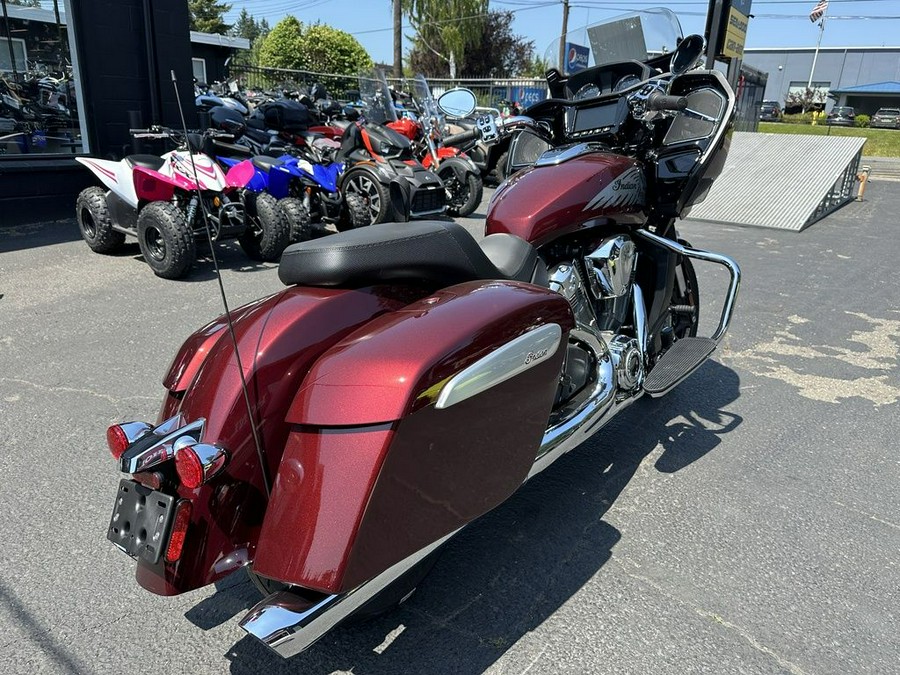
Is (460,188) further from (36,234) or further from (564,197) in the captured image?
(564,197)

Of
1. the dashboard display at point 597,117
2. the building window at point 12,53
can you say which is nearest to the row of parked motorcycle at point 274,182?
the dashboard display at point 597,117

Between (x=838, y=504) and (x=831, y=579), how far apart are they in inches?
22.9

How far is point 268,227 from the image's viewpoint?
6.11 m

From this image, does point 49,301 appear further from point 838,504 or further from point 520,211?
point 838,504

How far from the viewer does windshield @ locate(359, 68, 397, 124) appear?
9719 millimetres

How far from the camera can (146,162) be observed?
587 cm

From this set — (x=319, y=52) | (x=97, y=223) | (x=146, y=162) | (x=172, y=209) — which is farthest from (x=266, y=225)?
(x=319, y=52)

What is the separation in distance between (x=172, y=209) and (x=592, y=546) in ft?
14.9

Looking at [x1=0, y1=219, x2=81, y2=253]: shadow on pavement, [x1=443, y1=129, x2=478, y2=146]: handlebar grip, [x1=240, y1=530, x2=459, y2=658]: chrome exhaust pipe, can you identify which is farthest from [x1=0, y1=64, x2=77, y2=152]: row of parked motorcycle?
[x1=240, y1=530, x2=459, y2=658]: chrome exhaust pipe

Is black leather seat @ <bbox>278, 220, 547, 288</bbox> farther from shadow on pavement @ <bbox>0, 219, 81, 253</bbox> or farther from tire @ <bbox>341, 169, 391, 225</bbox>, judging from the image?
shadow on pavement @ <bbox>0, 219, 81, 253</bbox>

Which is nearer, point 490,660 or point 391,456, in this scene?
point 391,456

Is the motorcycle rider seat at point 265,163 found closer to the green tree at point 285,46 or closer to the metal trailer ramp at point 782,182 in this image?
the metal trailer ramp at point 782,182

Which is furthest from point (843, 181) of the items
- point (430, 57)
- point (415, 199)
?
point (430, 57)

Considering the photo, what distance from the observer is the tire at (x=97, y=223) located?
6.18 meters
